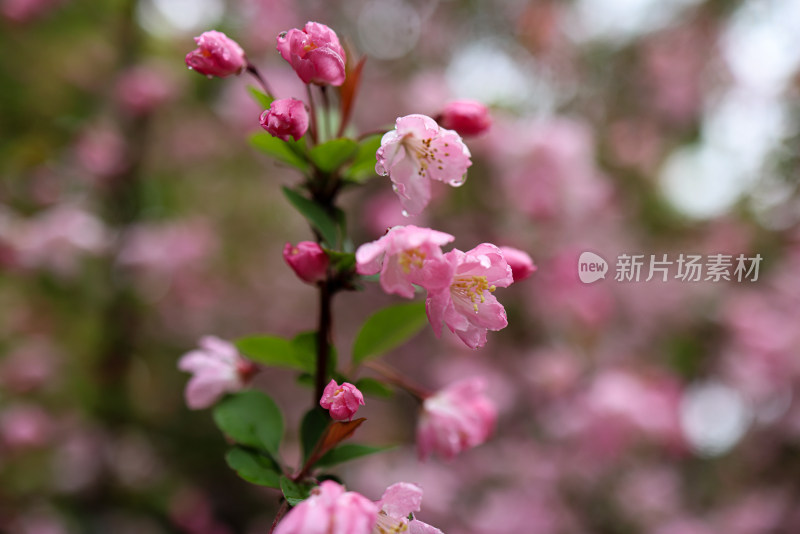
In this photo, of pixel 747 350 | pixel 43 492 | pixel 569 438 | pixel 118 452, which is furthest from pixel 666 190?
pixel 43 492

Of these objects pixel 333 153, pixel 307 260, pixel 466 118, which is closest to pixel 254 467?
pixel 307 260

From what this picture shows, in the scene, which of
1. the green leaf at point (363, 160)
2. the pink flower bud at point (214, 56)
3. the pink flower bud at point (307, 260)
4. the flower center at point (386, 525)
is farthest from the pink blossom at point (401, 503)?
the pink flower bud at point (214, 56)

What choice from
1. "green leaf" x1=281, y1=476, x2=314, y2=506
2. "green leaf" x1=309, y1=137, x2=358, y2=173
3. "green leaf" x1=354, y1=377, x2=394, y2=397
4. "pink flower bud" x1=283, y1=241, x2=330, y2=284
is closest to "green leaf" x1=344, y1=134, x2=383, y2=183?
"green leaf" x1=309, y1=137, x2=358, y2=173

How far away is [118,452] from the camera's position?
1.98m

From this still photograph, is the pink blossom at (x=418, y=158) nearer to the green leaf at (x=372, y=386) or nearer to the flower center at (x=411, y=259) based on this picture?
the flower center at (x=411, y=259)

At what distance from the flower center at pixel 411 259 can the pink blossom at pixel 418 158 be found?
0.18 feet

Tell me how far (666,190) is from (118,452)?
2441 mm

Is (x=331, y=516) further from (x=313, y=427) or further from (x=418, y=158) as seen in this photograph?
(x=418, y=158)

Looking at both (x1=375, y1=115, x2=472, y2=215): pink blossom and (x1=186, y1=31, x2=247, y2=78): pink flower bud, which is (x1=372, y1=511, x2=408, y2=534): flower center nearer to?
(x1=375, y1=115, x2=472, y2=215): pink blossom

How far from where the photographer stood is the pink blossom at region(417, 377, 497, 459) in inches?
30.9

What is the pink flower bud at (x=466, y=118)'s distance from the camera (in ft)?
2.41

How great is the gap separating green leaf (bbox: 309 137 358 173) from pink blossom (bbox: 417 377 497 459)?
344 millimetres

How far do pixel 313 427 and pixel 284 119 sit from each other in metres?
0.34

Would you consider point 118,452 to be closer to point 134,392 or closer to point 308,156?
point 134,392
